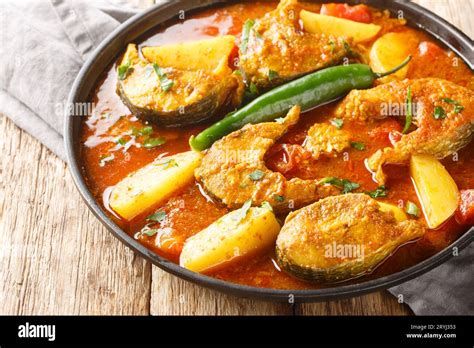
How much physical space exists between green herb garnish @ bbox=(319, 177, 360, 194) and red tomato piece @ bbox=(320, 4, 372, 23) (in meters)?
1.62

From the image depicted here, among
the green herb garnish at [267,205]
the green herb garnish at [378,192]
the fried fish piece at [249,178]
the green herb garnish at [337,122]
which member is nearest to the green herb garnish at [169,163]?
the fried fish piece at [249,178]

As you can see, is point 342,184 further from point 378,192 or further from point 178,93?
point 178,93

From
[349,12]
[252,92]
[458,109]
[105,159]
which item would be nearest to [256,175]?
[252,92]

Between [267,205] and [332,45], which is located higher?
[332,45]

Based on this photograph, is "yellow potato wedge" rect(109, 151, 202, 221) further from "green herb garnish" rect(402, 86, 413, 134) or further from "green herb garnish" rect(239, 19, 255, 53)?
"green herb garnish" rect(402, 86, 413, 134)

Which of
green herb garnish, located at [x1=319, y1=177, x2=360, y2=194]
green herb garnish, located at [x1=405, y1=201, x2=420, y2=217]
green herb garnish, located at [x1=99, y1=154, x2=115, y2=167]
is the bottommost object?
green herb garnish, located at [x1=405, y1=201, x2=420, y2=217]

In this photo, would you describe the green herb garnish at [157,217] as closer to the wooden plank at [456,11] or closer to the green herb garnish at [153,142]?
the green herb garnish at [153,142]

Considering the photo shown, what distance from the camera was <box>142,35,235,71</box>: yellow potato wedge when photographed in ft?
17.4

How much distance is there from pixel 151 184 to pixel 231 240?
28.0 inches

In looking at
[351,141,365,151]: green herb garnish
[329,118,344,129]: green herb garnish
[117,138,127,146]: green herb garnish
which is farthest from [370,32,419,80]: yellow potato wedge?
[117,138,127,146]: green herb garnish

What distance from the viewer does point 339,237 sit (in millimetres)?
4195

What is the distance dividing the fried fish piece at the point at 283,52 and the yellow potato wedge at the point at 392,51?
220 mm
